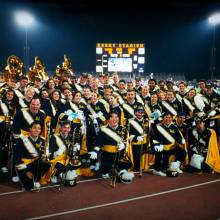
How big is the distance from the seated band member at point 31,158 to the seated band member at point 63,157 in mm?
215

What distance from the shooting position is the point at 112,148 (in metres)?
6.93

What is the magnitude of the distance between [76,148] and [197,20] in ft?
106

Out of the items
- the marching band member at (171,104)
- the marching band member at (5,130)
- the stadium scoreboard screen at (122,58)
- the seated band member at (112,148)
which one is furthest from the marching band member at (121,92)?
the stadium scoreboard screen at (122,58)

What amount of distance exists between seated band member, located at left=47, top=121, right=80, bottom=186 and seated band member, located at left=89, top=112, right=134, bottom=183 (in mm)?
585

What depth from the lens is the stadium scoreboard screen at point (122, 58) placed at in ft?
83.0

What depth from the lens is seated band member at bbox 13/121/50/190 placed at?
605 centimetres

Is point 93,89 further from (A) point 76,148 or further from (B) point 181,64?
(B) point 181,64

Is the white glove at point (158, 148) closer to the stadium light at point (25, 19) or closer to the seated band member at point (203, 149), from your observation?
the seated band member at point (203, 149)

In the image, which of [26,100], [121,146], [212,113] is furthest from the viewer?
[212,113]

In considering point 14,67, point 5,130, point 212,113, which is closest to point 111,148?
point 5,130

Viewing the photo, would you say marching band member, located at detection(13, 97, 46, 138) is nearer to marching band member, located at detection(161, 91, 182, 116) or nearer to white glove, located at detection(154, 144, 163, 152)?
white glove, located at detection(154, 144, 163, 152)

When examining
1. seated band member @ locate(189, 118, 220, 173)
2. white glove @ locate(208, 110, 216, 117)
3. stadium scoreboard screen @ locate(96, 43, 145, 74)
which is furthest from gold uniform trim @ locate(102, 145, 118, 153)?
stadium scoreboard screen @ locate(96, 43, 145, 74)

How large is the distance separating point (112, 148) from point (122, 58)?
19.2 metres

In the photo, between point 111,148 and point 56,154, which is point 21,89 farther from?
point 111,148
